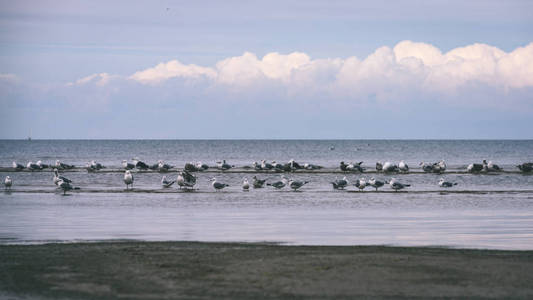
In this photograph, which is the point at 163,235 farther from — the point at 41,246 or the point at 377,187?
the point at 377,187

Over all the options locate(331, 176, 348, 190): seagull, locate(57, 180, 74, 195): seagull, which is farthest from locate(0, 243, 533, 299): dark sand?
locate(331, 176, 348, 190): seagull

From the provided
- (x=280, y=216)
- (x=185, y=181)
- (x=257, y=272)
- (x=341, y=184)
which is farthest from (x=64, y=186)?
(x=257, y=272)

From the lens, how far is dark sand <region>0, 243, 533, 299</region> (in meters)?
12.6

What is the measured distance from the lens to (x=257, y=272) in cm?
1429

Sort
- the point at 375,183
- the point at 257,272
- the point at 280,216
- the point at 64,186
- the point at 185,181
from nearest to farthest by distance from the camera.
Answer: the point at 257,272, the point at 280,216, the point at 64,186, the point at 375,183, the point at 185,181

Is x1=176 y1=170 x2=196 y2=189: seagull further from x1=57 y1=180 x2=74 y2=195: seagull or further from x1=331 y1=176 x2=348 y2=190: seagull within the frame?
x1=331 y1=176 x2=348 y2=190: seagull

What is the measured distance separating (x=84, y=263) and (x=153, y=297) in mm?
3493

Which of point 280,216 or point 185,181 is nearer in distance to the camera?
point 280,216

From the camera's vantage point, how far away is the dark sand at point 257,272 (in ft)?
41.4

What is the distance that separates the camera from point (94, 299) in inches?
478

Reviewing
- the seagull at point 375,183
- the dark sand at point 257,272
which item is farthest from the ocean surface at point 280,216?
the dark sand at point 257,272

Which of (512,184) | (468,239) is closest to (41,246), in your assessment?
(468,239)

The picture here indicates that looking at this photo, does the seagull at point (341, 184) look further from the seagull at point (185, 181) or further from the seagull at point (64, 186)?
the seagull at point (64, 186)

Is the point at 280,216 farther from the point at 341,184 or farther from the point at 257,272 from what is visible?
the point at 341,184
